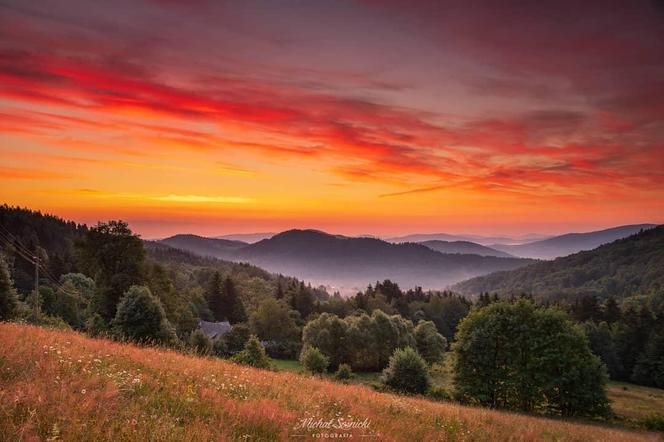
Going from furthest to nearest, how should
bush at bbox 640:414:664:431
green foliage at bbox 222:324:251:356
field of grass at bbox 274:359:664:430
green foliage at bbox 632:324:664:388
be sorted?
green foliage at bbox 632:324:664:388
green foliage at bbox 222:324:251:356
field of grass at bbox 274:359:664:430
bush at bbox 640:414:664:431

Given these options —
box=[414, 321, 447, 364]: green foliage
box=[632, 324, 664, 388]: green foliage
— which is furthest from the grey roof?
box=[632, 324, 664, 388]: green foliage

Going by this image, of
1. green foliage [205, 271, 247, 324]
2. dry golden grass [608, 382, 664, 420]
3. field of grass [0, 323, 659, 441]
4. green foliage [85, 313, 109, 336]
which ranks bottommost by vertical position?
dry golden grass [608, 382, 664, 420]

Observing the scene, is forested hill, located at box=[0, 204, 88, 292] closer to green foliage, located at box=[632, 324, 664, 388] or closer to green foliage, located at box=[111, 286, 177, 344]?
green foliage, located at box=[111, 286, 177, 344]

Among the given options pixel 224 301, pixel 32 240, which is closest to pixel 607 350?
pixel 224 301

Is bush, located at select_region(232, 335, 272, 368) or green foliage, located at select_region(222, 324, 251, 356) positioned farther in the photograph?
green foliage, located at select_region(222, 324, 251, 356)

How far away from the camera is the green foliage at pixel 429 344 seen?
8819 cm

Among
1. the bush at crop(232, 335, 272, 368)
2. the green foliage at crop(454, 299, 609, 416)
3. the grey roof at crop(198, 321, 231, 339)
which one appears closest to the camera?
the green foliage at crop(454, 299, 609, 416)

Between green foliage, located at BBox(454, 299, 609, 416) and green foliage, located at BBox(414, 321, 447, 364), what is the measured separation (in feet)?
151

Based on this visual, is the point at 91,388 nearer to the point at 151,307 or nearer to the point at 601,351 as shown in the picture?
the point at 151,307

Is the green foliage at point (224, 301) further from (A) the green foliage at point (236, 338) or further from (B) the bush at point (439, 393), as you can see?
(B) the bush at point (439, 393)

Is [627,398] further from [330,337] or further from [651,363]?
[330,337]

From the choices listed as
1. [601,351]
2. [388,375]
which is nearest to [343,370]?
[388,375]

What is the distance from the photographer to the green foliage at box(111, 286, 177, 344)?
36000 millimetres

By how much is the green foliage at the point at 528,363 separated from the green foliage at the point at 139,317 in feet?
101
